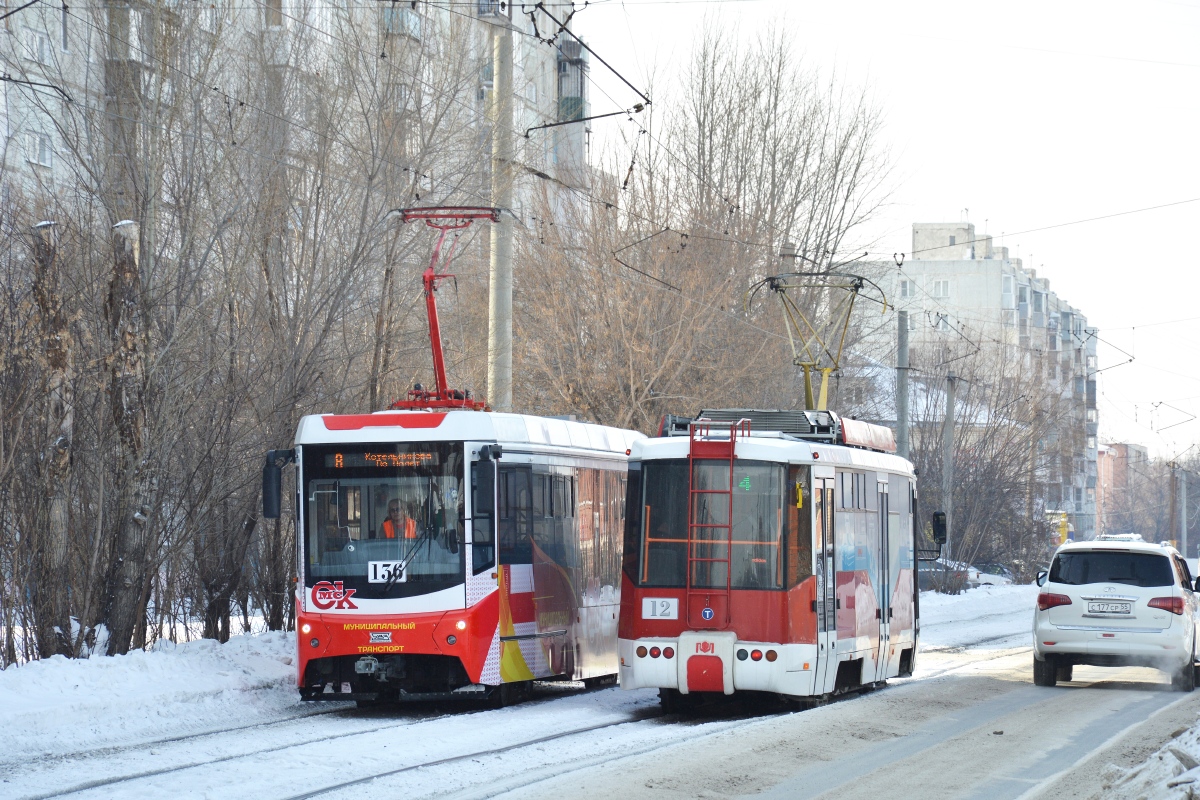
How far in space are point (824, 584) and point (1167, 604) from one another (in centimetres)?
555

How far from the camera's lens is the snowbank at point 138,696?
1204 centimetres

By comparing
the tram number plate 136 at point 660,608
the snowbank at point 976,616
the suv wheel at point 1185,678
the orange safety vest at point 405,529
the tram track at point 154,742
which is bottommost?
the snowbank at point 976,616

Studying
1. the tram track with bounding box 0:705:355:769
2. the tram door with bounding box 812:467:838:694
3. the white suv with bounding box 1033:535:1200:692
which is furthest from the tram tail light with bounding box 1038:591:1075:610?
the tram track with bounding box 0:705:355:769

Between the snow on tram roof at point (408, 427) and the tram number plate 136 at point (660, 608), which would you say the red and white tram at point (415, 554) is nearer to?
the snow on tram roof at point (408, 427)

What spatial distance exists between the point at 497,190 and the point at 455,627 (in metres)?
10.7

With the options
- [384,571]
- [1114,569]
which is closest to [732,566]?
[384,571]

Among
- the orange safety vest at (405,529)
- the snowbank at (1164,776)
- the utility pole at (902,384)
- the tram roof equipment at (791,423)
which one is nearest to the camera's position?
the snowbank at (1164,776)

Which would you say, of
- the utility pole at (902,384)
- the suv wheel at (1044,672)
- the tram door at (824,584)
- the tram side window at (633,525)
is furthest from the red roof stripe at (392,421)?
the utility pole at (902,384)

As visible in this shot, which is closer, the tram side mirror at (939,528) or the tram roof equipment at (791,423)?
the tram roof equipment at (791,423)

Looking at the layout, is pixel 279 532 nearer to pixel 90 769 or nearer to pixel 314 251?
pixel 314 251

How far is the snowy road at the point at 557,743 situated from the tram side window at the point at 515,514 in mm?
1518

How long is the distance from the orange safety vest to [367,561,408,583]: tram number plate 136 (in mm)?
264

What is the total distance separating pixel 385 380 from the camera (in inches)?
829

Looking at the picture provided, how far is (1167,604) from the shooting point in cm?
1727
